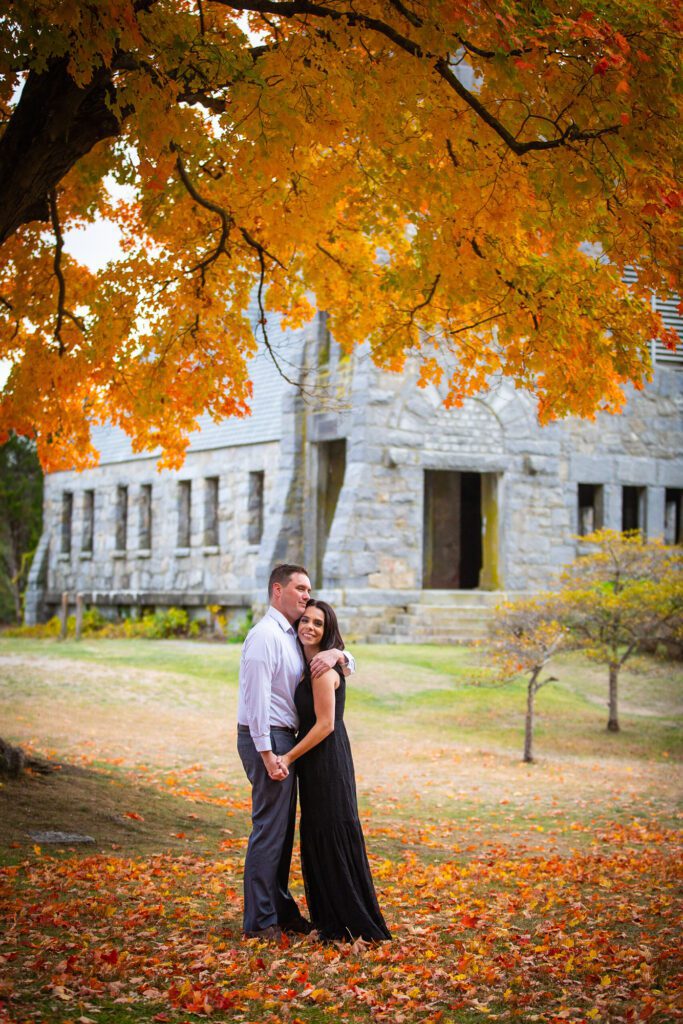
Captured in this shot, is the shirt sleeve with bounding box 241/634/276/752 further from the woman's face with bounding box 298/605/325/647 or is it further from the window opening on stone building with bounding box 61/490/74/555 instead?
the window opening on stone building with bounding box 61/490/74/555

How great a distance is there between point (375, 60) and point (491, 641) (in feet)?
30.2

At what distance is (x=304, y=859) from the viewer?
6230 mm

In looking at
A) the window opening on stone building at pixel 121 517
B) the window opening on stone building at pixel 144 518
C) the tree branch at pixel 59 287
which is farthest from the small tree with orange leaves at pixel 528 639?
the window opening on stone building at pixel 121 517

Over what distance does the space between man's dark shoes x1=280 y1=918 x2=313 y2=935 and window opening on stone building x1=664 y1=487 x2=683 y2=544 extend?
21.7m

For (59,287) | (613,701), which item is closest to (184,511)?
(613,701)

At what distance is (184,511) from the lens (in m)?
29.8

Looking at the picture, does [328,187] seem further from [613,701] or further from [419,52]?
[613,701]

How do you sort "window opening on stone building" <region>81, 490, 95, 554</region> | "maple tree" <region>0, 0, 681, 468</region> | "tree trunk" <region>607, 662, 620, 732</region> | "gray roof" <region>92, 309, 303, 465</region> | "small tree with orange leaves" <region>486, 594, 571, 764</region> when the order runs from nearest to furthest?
1. "maple tree" <region>0, 0, 681, 468</region>
2. "small tree with orange leaves" <region>486, 594, 571, 764</region>
3. "tree trunk" <region>607, 662, 620, 732</region>
4. "gray roof" <region>92, 309, 303, 465</region>
5. "window opening on stone building" <region>81, 490, 95, 554</region>

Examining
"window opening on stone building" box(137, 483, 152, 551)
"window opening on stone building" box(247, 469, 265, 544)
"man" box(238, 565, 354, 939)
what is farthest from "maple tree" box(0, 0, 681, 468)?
"window opening on stone building" box(137, 483, 152, 551)

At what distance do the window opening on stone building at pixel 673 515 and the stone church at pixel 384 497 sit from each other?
52mm

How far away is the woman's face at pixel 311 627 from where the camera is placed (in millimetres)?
6203

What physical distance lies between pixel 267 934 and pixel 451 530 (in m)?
22.4

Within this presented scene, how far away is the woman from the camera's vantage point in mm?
6141

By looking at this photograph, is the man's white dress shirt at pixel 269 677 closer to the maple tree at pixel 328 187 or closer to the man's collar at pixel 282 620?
the man's collar at pixel 282 620
